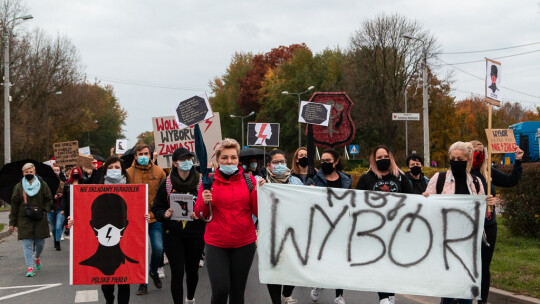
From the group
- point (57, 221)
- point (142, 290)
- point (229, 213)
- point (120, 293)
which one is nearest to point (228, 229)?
point (229, 213)

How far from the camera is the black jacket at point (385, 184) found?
610cm

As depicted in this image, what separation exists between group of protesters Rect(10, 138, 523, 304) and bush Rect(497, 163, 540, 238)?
2623 mm

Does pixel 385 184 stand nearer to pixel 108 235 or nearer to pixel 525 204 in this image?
pixel 108 235

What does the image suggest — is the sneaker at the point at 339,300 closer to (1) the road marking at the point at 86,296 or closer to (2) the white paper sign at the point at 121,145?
(1) the road marking at the point at 86,296

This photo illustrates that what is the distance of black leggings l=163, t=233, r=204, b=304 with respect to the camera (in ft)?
20.3

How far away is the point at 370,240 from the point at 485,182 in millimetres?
1423

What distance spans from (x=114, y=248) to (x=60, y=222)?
7.24m

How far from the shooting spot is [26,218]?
31.4 ft

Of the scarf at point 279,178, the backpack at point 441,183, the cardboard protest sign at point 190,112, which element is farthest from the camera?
the scarf at point 279,178

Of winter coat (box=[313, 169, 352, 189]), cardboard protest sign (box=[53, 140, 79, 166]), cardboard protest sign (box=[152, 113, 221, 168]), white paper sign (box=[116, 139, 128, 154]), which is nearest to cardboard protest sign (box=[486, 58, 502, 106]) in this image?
winter coat (box=[313, 169, 352, 189])

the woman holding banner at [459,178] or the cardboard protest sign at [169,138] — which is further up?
the cardboard protest sign at [169,138]

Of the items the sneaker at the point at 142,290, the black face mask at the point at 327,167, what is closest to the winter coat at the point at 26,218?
the sneaker at the point at 142,290

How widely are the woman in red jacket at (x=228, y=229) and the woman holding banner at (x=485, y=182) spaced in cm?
242

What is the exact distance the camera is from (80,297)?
7641 millimetres
